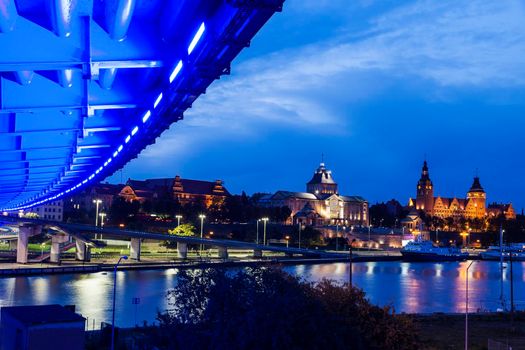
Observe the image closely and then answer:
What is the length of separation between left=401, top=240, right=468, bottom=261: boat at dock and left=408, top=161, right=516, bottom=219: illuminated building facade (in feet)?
197

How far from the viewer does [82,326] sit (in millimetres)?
17938

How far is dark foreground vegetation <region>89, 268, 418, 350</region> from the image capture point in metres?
14.1

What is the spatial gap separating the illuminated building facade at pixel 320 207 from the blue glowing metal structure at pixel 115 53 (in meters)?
122

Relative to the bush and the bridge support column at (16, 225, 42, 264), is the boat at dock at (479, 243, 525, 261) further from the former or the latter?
the bush

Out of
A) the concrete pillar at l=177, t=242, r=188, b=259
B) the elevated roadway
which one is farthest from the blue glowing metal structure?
the concrete pillar at l=177, t=242, r=188, b=259

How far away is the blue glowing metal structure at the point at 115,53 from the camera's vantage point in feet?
16.8

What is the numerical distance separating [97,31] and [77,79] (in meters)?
2.28

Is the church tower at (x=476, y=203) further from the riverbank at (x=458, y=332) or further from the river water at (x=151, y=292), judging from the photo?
the riverbank at (x=458, y=332)

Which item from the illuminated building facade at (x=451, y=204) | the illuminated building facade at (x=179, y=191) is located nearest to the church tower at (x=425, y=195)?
the illuminated building facade at (x=451, y=204)

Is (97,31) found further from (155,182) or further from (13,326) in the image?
(155,182)

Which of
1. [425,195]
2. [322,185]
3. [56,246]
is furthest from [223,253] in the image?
[425,195]

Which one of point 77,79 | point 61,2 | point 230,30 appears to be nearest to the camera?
point 61,2

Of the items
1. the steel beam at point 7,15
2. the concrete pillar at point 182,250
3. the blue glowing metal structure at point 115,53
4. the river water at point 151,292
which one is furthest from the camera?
the concrete pillar at point 182,250

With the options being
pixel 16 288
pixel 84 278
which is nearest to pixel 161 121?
pixel 16 288
